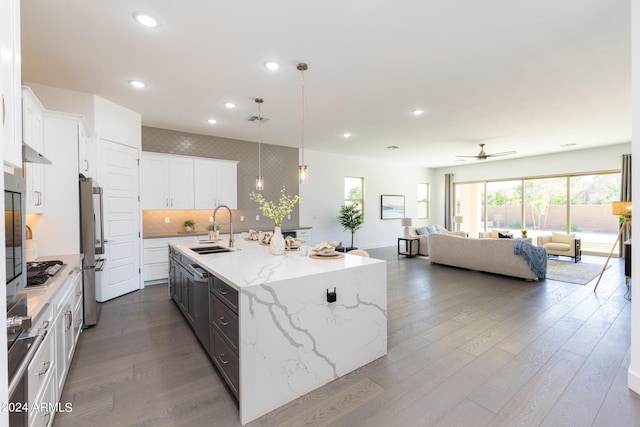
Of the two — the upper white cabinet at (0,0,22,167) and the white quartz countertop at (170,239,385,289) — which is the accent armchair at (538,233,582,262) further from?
the upper white cabinet at (0,0,22,167)

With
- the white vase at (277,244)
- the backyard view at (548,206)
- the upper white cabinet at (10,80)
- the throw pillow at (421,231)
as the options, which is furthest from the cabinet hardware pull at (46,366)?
the backyard view at (548,206)

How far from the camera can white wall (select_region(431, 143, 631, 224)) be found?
7.25 metres

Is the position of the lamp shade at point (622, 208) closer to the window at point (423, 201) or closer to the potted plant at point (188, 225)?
the window at point (423, 201)

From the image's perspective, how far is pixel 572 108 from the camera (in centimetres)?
442

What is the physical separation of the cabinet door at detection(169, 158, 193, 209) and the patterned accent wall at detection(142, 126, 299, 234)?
364mm

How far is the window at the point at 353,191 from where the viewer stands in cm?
858

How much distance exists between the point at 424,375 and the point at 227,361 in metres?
1.52

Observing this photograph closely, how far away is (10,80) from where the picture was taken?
0.96 meters

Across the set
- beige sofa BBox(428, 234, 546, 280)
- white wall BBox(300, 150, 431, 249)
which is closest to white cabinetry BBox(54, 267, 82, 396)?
white wall BBox(300, 150, 431, 249)

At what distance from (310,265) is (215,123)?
387 centimetres

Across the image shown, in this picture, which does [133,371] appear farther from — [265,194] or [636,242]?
[265,194]

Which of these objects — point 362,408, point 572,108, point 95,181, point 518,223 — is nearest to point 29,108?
point 95,181

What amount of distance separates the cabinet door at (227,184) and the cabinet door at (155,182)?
94 cm

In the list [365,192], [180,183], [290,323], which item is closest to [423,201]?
[365,192]
